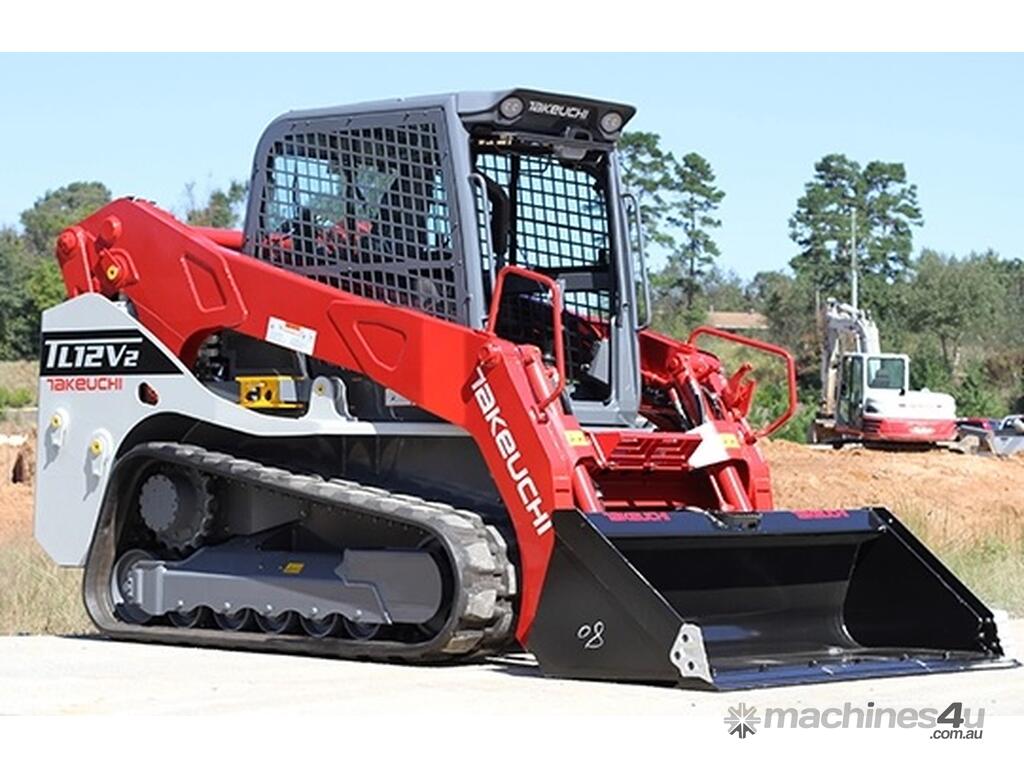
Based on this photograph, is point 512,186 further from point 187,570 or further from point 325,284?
point 187,570

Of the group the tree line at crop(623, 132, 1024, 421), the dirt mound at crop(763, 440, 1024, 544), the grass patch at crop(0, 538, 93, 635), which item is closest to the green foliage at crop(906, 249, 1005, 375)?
the tree line at crop(623, 132, 1024, 421)

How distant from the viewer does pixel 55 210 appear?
3797 inches

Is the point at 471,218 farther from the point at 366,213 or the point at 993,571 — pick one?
the point at 993,571

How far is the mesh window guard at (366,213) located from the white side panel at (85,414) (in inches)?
40.1

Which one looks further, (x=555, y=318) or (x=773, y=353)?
(x=773, y=353)

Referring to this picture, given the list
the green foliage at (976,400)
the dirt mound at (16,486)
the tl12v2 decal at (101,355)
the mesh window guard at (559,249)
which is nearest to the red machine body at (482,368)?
the tl12v2 decal at (101,355)

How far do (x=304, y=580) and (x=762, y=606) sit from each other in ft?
8.67

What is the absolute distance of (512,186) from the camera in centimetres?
1257

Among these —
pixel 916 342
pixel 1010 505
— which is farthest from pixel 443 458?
pixel 916 342

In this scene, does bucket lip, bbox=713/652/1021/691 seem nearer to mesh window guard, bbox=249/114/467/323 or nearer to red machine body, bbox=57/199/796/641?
red machine body, bbox=57/199/796/641

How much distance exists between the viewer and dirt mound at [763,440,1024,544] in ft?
84.1

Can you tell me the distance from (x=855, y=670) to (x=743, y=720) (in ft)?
6.28

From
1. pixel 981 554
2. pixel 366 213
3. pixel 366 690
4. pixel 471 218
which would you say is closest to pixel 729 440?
pixel 471 218

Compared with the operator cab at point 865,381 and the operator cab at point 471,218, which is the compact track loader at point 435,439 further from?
the operator cab at point 865,381
